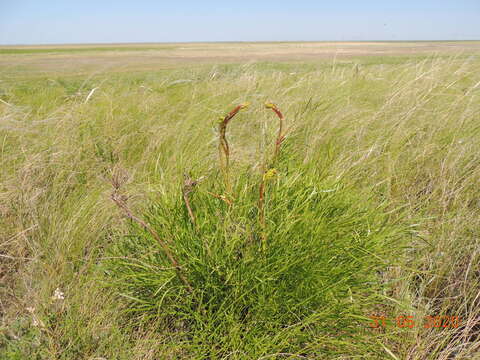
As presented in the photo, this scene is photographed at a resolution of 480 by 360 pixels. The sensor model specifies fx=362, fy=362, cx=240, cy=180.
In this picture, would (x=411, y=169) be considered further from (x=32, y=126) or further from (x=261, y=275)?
(x=32, y=126)

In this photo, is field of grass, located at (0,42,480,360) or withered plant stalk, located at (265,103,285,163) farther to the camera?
field of grass, located at (0,42,480,360)

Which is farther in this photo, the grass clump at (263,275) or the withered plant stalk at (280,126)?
the grass clump at (263,275)

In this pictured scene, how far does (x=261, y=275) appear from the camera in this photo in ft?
3.27

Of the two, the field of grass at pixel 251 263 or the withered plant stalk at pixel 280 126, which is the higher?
the withered plant stalk at pixel 280 126
